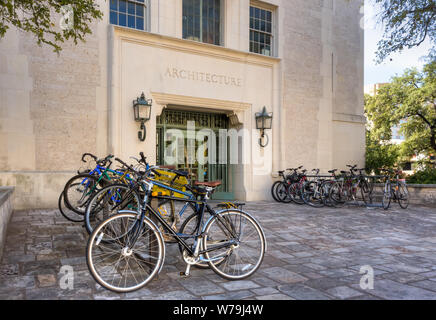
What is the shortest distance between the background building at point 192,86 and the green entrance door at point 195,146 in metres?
0.05

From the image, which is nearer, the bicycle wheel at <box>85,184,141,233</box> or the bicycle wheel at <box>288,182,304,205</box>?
the bicycle wheel at <box>85,184,141,233</box>

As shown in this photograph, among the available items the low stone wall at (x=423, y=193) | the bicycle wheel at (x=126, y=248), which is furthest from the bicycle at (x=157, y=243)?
the low stone wall at (x=423, y=193)

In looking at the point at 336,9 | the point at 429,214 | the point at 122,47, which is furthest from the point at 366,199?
the point at 122,47

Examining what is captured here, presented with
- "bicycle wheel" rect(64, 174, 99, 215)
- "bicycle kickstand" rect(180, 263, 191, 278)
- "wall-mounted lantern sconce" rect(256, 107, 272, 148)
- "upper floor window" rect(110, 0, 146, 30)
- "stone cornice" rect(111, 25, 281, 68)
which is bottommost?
"bicycle kickstand" rect(180, 263, 191, 278)

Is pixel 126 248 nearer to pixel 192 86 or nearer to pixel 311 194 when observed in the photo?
pixel 192 86

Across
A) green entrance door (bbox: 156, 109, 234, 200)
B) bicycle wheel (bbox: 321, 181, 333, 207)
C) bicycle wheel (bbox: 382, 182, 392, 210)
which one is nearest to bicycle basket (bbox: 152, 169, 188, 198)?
green entrance door (bbox: 156, 109, 234, 200)

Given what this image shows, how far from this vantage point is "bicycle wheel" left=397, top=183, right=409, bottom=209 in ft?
34.2

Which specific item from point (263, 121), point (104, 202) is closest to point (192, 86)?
point (263, 121)

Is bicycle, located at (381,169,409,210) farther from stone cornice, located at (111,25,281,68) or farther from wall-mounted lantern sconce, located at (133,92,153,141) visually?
wall-mounted lantern sconce, located at (133,92,153,141)

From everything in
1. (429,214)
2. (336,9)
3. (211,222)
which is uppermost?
(336,9)
